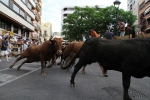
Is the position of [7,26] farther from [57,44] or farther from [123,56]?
[123,56]

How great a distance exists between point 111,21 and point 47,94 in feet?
146

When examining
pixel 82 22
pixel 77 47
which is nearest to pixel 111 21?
pixel 82 22

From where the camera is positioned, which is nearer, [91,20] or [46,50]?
[46,50]

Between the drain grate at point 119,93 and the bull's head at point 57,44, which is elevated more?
the bull's head at point 57,44

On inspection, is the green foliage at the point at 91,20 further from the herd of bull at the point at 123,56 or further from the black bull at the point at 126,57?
the black bull at the point at 126,57

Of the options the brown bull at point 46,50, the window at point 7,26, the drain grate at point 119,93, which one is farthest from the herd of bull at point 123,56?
the window at point 7,26

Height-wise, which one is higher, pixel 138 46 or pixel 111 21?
pixel 111 21

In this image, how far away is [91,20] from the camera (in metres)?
49.4

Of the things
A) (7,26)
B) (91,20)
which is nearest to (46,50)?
(7,26)

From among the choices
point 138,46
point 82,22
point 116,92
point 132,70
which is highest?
point 82,22

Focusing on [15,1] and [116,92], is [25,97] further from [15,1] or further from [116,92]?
[15,1]

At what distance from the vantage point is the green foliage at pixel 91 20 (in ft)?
156

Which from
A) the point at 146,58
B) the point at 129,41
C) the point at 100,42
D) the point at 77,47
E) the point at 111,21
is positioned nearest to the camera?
the point at 146,58

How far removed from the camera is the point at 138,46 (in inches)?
188
